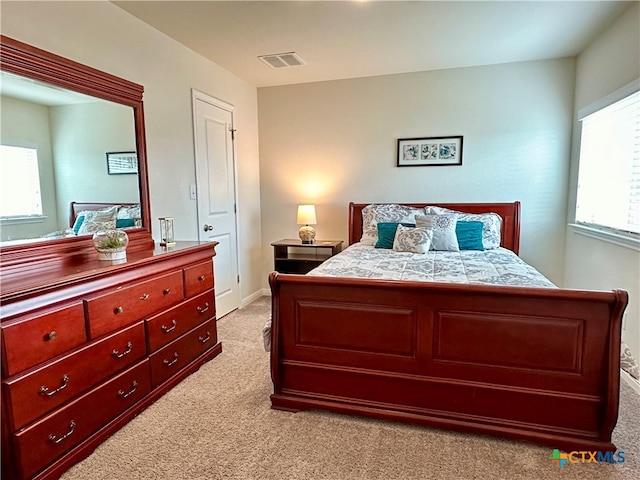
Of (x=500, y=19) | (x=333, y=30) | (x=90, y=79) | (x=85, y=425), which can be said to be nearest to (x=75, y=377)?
(x=85, y=425)

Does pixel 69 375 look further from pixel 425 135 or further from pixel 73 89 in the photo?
pixel 425 135

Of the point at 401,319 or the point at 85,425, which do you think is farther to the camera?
the point at 401,319

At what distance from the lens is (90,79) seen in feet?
7.64

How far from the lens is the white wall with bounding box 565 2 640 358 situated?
2496 millimetres

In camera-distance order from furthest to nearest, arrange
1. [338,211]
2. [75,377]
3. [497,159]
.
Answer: [338,211] → [497,159] → [75,377]

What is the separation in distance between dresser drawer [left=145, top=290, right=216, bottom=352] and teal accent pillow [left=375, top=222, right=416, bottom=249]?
162 cm

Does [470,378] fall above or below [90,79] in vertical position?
below

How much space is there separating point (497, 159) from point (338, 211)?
175 cm

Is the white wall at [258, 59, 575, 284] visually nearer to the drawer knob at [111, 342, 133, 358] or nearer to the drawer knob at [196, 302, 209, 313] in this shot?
the drawer knob at [196, 302, 209, 313]

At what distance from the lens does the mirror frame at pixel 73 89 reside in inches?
74.2

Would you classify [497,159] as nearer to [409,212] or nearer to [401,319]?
[409,212]

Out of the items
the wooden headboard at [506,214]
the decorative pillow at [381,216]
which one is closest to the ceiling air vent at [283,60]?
the decorative pillow at [381,216]

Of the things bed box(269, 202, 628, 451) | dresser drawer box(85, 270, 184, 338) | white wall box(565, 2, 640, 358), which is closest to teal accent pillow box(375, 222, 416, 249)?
white wall box(565, 2, 640, 358)

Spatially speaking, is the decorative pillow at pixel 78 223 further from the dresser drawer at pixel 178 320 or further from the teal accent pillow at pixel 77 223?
the dresser drawer at pixel 178 320
